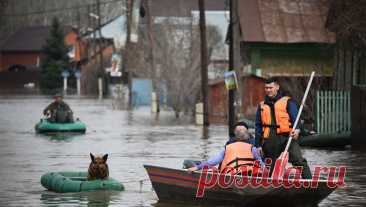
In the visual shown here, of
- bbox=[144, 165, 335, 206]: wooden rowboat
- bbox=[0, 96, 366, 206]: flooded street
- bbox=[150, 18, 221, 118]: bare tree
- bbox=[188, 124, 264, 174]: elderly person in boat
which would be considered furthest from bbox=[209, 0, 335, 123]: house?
bbox=[188, 124, 264, 174]: elderly person in boat

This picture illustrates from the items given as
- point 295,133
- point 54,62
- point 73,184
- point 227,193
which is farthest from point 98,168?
point 54,62

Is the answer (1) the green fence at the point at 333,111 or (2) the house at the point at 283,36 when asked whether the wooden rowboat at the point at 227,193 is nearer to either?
(1) the green fence at the point at 333,111

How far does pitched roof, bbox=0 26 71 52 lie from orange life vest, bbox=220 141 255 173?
13881 centimetres

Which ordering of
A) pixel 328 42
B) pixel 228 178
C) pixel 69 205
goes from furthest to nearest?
pixel 328 42 < pixel 69 205 < pixel 228 178

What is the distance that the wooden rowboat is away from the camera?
16.8m

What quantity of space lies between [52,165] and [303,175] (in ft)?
31.0

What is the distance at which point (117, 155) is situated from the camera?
95.1 ft

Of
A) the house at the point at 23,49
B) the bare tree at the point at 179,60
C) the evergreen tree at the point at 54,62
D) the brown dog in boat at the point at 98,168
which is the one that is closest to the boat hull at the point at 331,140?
the brown dog in boat at the point at 98,168

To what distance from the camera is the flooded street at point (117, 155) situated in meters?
19.1

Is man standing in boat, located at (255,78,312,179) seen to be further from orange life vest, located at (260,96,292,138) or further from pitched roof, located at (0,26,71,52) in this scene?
pitched roof, located at (0,26,71,52)

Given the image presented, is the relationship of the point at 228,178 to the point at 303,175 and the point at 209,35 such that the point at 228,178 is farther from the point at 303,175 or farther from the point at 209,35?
the point at 209,35

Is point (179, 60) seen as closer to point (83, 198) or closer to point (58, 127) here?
point (58, 127)

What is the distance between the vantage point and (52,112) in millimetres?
39875

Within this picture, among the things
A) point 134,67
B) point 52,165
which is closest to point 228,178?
point 52,165
